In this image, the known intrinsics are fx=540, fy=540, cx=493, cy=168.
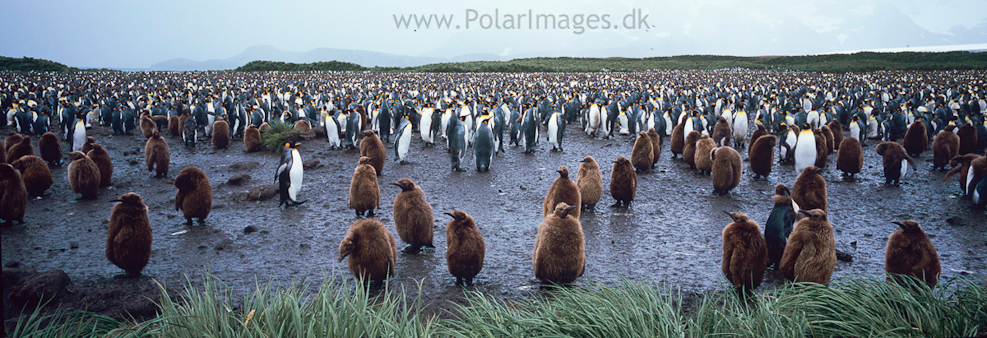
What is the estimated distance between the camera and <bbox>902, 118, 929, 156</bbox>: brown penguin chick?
453 inches

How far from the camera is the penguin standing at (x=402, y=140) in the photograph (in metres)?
11.1

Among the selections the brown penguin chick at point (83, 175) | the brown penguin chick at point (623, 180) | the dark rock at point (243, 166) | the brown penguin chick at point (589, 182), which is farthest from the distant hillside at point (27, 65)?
the brown penguin chick at point (623, 180)

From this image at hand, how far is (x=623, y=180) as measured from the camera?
7492 millimetres

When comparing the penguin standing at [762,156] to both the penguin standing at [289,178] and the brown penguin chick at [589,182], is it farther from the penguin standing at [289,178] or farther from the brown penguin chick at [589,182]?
the penguin standing at [289,178]

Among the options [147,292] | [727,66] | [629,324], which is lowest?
[147,292]

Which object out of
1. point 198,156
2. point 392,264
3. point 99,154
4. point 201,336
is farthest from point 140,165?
point 201,336

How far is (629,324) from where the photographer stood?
2.84m

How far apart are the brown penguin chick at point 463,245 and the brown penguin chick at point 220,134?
34.7 ft

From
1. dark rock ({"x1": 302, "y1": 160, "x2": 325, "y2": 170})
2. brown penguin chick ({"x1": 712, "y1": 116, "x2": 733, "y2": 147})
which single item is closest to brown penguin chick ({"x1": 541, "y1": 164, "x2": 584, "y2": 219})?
dark rock ({"x1": 302, "y1": 160, "x2": 325, "y2": 170})

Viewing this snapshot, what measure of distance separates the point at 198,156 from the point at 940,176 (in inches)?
597

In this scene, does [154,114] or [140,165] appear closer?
[140,165]

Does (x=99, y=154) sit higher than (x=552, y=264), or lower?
higher

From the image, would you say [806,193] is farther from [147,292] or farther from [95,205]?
[95,205]

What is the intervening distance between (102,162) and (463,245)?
7.45m
